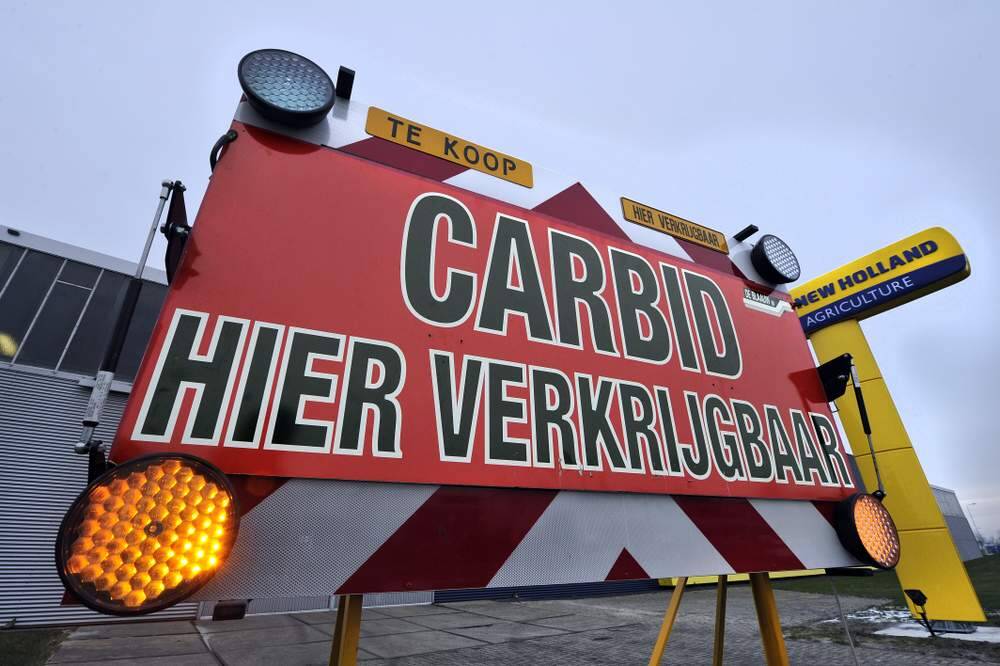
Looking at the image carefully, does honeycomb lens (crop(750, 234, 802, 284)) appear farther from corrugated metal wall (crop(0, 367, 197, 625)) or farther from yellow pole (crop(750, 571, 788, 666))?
corrugated metal wall (crop(0, 367, 197, 625))

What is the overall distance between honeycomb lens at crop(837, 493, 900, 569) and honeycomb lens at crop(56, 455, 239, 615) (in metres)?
1.75

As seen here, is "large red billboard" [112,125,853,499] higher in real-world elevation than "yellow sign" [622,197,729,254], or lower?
lower

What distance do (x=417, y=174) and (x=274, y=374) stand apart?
2.47 feet

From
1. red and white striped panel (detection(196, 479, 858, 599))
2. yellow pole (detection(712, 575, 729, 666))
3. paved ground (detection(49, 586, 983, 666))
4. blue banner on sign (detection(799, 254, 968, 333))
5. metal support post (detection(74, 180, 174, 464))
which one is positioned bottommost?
paved ground (detection(49, 586, 983, 666))

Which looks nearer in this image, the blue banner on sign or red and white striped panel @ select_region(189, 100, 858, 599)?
red and white striped panel @ select_region(189, 100, 858, 599)

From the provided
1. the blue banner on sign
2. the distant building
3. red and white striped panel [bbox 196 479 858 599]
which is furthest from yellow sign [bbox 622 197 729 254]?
the distant building

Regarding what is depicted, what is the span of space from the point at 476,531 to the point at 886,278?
7.21 metres

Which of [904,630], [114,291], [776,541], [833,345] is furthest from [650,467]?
[114,291]

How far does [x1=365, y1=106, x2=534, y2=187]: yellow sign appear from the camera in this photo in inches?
54.9

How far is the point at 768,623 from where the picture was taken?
4.55 feet

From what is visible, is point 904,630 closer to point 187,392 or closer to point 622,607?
point 622,607

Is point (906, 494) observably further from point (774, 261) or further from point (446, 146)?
point (446, 146)

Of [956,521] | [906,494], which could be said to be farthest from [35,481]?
[956,521]

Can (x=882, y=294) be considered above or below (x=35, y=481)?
above
